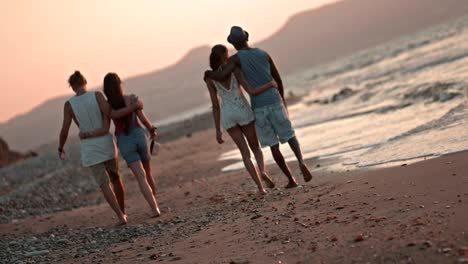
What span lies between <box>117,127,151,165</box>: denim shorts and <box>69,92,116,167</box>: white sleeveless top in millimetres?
192

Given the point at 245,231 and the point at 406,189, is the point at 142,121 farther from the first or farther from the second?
the point at 406,189

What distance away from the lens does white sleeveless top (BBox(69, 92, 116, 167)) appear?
759cm

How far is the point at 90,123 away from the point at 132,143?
0.55 metres

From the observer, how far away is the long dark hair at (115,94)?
24.8ft

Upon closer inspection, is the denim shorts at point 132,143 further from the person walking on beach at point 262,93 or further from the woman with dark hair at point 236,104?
the person walking on beach at point 262,93

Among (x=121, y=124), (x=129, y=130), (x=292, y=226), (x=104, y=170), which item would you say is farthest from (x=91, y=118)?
(x=292, y=226)

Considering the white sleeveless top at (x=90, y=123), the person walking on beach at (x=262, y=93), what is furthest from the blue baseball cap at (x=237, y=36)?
the white sleeveless top at (x=90, y=123)

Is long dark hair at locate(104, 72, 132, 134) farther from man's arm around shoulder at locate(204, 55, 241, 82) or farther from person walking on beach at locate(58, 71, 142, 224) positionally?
man's arm around shoulder at locate(204, 55, 241, 82)

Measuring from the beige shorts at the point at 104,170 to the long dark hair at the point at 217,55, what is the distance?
66.2 inches

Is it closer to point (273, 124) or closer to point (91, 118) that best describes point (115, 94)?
point (91, 118)

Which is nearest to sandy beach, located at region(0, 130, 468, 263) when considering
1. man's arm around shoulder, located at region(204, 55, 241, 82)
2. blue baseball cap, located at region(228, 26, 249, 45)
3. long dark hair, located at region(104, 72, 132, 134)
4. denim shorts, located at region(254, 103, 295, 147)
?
denim shorts, located at region(254, 103, 295, 147)

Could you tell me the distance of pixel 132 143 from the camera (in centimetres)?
762

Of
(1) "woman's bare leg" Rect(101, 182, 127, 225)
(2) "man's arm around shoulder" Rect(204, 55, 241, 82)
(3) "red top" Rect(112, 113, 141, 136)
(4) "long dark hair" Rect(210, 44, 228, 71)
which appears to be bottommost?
(1) "woman's bare leg" Rect(101, 182, 127, 225)

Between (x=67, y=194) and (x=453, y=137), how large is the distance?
9138mm
